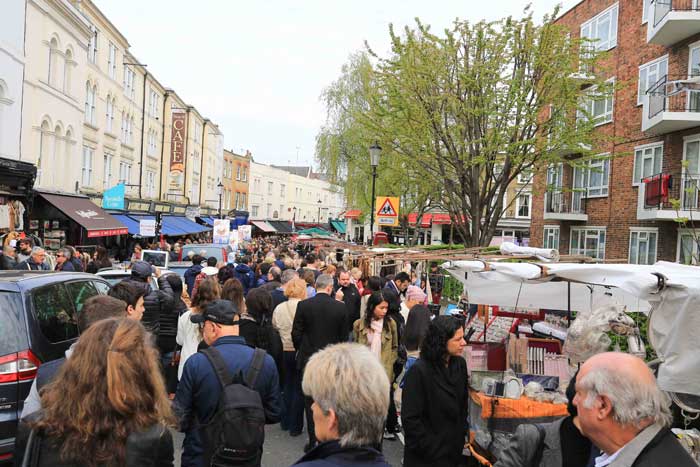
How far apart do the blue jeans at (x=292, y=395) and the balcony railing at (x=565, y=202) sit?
67.2 ft

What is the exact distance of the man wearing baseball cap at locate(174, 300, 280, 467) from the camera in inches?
148

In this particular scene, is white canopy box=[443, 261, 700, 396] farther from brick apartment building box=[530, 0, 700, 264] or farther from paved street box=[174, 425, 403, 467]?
brick apartment building box=[530, 0, 700, 264]

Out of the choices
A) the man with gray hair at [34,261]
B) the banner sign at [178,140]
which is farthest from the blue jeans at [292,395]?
the banner sign at [178,140]

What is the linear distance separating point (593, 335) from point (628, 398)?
9.22 feet

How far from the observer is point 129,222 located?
28.7 meters

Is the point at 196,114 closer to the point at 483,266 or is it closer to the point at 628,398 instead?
the point at 483,266

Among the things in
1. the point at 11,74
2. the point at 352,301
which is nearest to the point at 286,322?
the point at 352,301

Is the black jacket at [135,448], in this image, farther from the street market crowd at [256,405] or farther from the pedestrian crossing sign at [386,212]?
the pedestrian crossing sign at [386,212]

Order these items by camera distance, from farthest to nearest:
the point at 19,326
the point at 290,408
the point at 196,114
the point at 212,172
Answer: the point at 212,172 < the point at 196,114 < the point at 290,408 < the point at 19,326

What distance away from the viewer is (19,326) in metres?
Result: 4.98

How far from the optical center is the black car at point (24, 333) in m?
4.78

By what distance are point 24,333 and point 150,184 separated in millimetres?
33810

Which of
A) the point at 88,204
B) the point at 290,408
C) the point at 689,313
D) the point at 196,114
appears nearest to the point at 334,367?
the point at 689,313

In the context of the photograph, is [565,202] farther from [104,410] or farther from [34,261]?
[104,410]
